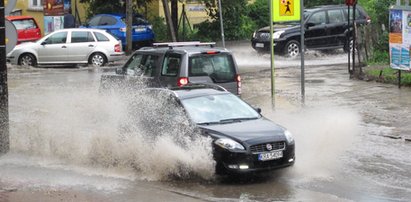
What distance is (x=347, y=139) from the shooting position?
13.2m

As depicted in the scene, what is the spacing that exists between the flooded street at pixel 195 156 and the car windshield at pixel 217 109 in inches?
24.6

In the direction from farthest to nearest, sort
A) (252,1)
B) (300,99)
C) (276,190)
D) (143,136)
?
(252,1) < (300,99) < (143,136) < (276,190)

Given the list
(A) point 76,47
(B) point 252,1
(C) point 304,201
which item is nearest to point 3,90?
(C) point 304,201

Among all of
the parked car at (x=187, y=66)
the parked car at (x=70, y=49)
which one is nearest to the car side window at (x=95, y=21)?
the parked car at (x=70, y=49)

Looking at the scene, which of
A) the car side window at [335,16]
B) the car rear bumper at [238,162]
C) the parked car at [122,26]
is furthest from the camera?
the parked car at [122,26]

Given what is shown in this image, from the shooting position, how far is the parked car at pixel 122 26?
32.2 meters

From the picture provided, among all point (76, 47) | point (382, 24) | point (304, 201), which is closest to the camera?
point (304, 201)

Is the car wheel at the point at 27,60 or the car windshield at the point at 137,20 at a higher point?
the car windshield at the point at 137,20

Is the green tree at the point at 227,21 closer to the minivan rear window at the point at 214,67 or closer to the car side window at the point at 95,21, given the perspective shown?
the car side window at the point at 95,21

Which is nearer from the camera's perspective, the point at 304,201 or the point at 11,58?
the point at 304,201

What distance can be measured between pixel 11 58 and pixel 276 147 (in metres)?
19.8

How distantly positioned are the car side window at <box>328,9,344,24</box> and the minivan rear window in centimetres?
1434

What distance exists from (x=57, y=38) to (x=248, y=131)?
18.8 metres

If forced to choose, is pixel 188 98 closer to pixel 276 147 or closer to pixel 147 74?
pixel 276 147
